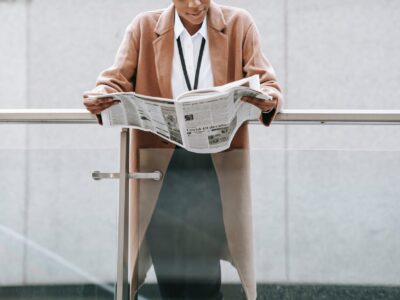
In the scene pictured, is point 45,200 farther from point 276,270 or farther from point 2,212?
point 276,270

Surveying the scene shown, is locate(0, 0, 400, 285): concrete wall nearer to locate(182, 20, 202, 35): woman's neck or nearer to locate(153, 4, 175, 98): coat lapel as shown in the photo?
locate(153, 4, 175, 98): coat lapel

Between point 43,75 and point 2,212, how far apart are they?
283cm

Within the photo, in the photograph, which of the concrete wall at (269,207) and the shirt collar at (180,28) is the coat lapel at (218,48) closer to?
the shirt collar at (180,28)

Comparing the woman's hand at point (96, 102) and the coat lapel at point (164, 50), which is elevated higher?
the coat lapel at point (164, 50)

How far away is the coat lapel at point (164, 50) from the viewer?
74.1 inches

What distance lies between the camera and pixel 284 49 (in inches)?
172

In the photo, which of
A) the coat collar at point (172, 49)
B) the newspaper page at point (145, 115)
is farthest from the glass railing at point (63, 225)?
the coat collar at point (172, 49)

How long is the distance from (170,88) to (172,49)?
0.14 metres

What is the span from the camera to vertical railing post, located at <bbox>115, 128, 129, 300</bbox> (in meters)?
1.81

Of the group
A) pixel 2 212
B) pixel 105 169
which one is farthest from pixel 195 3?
pixel 2 212

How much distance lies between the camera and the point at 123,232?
1816mm

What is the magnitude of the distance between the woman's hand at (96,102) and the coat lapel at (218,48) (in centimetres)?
38

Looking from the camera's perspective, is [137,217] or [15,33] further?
[15,33]

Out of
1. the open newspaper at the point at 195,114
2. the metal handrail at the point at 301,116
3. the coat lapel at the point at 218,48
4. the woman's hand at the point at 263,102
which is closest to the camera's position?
the open newspaper at the point at 195,114
